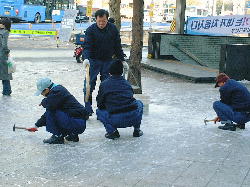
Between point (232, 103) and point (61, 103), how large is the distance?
2.81 m

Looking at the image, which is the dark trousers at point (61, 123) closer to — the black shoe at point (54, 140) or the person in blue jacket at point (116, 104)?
the black shoe at point (54, 140)

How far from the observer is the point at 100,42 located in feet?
27.3

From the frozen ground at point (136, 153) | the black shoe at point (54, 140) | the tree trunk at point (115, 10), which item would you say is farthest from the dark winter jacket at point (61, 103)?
the tree trunk at point (115, 10)

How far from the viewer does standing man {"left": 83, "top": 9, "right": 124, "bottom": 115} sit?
828cm

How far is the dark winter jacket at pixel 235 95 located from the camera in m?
7.65

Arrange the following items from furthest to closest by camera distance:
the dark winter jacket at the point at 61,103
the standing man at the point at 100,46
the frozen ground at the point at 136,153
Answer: the standing man at the point at 100,46
the dark winter jacket at the point at 61,103
the frozen ground at the point at 136,153

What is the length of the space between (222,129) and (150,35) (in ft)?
36.8

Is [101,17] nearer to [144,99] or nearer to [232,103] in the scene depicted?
[232,103]

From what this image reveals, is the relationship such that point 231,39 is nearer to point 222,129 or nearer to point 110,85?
point 222,129

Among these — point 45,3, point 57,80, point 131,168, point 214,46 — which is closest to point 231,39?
point 214,46

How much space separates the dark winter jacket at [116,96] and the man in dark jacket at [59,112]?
0.48 metres

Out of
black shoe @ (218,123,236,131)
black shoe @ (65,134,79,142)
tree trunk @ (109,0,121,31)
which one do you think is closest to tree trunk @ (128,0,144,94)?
black shoe @ (218,123,236,131)

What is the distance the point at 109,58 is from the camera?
336 inches

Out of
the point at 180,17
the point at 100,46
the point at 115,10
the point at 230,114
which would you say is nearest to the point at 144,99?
the point at 100,46
